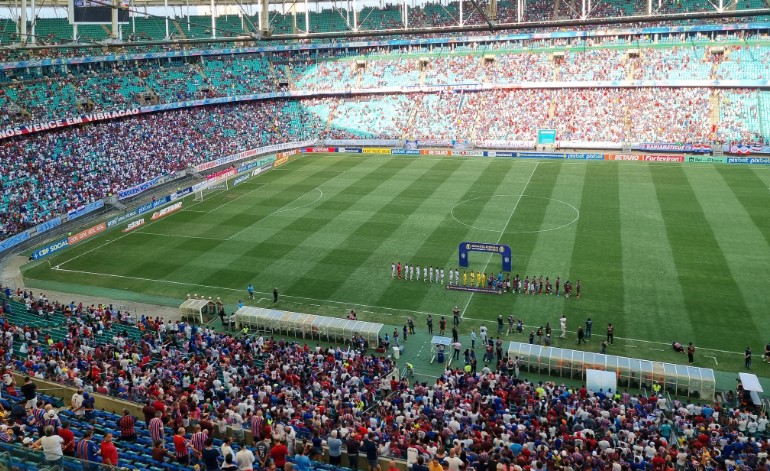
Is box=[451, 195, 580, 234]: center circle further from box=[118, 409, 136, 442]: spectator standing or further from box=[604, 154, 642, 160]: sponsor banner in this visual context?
box=[118, 409, 136, 442]: spectator standing

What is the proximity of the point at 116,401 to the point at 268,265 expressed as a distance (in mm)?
18161

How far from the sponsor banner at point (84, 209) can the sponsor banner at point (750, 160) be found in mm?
49490

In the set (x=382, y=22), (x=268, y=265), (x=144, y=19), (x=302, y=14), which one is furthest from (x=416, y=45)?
(x=268, y=265)

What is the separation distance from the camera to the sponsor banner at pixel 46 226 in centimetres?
4016

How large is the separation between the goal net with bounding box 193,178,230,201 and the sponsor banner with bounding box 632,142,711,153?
36.7m

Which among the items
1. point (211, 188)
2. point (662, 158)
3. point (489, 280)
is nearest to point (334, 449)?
point (489, 280)

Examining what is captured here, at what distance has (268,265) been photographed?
34.8 meters

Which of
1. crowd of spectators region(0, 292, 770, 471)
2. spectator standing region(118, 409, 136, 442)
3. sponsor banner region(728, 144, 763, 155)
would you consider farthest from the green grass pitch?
spectator standing region(118, 409, 136, 442)

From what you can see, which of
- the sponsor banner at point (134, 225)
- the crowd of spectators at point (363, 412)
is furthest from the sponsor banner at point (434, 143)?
the crowd of spectators at point (363, 412)

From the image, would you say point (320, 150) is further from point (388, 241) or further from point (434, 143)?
point (388, 241)

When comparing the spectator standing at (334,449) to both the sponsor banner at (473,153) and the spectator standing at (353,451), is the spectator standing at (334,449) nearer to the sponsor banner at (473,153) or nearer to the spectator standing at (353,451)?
the spectator standing at (353,451)

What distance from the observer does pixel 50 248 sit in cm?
3828

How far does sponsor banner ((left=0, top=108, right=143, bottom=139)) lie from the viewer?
4581 cm

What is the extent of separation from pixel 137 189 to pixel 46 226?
883cm
